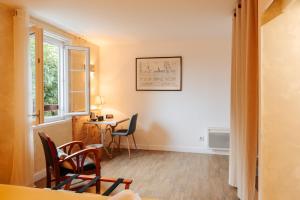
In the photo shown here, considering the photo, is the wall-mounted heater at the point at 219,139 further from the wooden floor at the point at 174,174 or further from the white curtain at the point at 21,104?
the white curtain at the point at 21,104

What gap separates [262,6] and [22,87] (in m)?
2.89

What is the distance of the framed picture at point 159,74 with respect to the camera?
515 cm

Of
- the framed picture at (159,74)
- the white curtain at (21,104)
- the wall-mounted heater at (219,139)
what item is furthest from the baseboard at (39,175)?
the wall-mounted heater at (219,139)

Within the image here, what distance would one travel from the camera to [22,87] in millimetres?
3059

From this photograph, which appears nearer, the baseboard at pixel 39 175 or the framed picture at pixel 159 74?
the baseboard at pixel 39 175

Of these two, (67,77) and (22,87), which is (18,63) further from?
(67,77)

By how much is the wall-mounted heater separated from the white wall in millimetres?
189

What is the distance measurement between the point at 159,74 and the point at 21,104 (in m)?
2.98

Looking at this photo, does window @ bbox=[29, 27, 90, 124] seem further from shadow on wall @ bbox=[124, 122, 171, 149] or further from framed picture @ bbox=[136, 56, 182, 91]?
shadow on wall @ bbox=[124, 122, 171, 149]

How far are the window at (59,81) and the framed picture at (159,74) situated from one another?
1379 mm

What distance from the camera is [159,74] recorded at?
17.2 feet

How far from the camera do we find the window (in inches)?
138

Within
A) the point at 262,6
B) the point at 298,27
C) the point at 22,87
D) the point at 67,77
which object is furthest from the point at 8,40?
the point at 298,27

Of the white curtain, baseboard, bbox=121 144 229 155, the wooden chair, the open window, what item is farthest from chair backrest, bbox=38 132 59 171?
baseboard, bbox=121 144 229 155
